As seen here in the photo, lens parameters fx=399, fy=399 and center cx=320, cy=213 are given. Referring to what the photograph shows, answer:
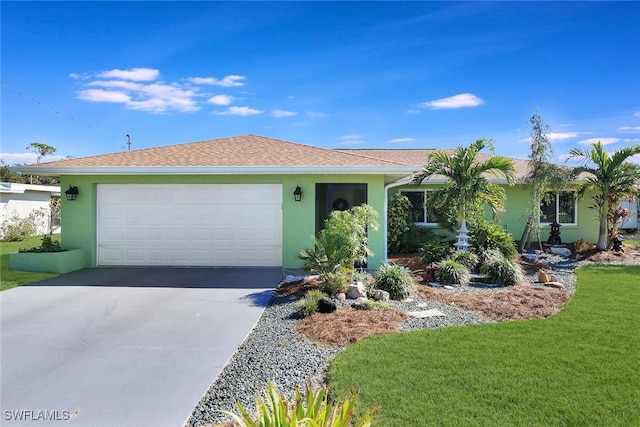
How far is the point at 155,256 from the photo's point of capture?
1117cm

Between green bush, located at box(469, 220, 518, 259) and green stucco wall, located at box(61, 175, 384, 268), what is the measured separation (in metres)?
2.75

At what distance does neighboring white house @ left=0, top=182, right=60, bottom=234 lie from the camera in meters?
19.6

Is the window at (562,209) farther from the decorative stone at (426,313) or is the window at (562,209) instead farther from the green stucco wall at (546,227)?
the decorative stone at (426,313)

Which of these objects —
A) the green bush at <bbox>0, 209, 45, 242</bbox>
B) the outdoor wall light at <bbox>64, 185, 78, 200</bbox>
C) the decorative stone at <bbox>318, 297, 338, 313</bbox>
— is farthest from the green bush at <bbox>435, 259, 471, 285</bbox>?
the green bush at <bbox>0, 209, 45, 242</bbox>

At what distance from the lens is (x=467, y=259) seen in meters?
10.3

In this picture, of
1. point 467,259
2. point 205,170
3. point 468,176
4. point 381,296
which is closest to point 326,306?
point 381,296

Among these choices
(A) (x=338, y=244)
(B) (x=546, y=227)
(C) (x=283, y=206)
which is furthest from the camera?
(B) (x=546, y=227)

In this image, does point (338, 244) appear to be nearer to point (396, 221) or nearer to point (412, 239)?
point (396, 221)

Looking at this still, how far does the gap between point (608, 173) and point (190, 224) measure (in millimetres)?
12984

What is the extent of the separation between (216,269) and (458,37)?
989 cm

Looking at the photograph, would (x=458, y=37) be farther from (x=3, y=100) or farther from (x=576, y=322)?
(x=3, y=100)

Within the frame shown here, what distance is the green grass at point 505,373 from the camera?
130 inches

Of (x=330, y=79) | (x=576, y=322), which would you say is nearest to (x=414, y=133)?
(x=330, y=79)

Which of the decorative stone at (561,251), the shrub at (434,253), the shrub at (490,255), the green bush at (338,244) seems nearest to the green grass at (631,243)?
the decorative stone at (561,251)
